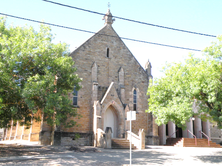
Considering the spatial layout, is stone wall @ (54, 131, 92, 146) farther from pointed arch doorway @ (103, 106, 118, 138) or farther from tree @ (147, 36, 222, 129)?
tree @ (147, 36, 222, 129)

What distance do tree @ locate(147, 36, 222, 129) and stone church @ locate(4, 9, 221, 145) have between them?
6942mm

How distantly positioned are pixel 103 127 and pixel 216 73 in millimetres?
12332

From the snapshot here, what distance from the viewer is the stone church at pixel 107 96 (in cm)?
2162

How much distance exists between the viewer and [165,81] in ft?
53.1

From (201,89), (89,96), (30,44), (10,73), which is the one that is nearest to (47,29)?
(30,44)

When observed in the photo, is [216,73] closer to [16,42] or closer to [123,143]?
[123,143]

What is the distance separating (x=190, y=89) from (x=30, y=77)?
32.1ft

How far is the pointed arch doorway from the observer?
23.2 meters

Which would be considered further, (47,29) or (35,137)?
(35,137)

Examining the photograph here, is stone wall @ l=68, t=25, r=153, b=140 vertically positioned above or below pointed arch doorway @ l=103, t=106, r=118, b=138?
above

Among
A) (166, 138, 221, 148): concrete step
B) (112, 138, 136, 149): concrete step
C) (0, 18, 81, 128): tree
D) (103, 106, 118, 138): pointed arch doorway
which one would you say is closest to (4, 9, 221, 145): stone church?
(103, 106, 118, 138): pointed arch doorway

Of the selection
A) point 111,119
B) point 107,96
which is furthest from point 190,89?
point 111,119

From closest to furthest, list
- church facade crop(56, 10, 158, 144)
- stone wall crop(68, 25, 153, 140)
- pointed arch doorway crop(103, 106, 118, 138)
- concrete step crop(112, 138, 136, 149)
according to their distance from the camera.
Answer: concrete step crop(112, 138, 136, 149), church facade crop(56, 10, 158, 144), stone wall crop(68, 25, 153, 140), pointed arch doorway crop(103, 106, 118, 138)

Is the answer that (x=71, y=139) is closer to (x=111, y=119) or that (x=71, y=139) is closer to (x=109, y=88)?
(x=111, y=119)
